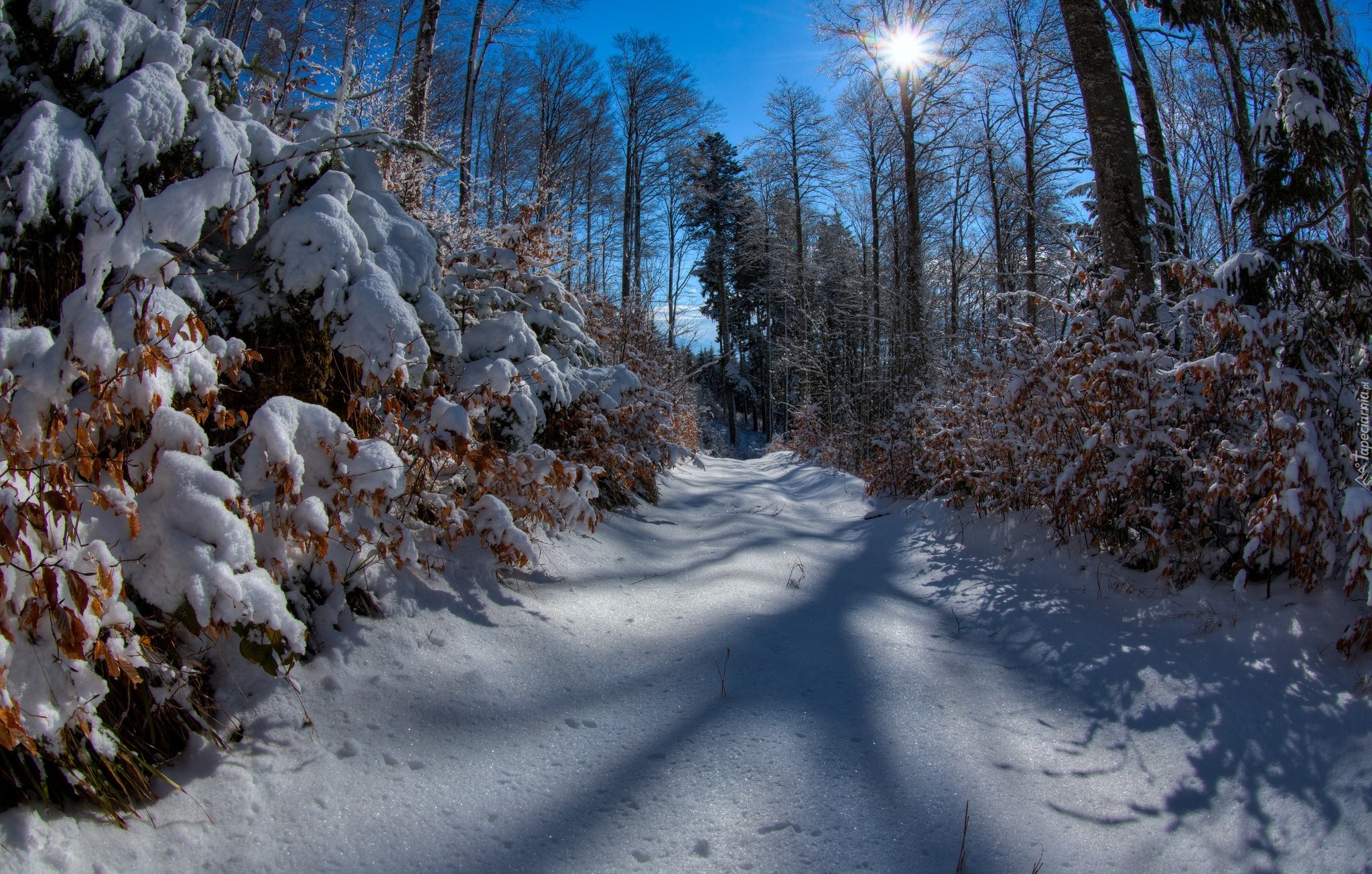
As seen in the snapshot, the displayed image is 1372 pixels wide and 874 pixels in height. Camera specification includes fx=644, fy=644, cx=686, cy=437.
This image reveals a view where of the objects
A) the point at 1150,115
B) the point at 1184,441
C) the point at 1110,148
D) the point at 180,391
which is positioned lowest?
the point at 1184,441

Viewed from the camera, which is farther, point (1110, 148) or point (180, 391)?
point (1110, 148)

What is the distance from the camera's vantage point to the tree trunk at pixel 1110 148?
443 cm

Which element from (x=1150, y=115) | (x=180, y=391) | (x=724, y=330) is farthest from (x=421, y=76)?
(x=724, y=330)

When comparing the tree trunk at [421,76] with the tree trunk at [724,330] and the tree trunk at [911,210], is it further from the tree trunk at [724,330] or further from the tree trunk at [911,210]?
the tree trunk at [724,330]

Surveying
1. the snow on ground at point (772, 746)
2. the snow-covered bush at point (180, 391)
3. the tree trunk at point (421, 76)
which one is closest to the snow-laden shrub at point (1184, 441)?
the snow on ground at point (772, 746)

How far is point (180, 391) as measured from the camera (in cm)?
199

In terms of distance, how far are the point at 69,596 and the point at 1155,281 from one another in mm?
5748

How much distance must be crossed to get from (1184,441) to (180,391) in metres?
4.55

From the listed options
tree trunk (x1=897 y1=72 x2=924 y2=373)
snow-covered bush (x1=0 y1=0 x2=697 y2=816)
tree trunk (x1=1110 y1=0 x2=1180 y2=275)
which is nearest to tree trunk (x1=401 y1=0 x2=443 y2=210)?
snow-covered bush (x1=0 y1=0 x2=697 y2=816)

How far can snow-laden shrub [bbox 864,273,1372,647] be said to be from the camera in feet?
9.18

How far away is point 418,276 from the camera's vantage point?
295cm

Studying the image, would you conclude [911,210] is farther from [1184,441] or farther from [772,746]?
[772,746]

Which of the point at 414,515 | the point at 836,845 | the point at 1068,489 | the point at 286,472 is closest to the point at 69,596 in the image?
the point at 286,472

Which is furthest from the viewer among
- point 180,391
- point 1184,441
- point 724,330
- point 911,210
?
point 724,330
